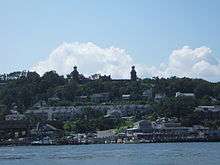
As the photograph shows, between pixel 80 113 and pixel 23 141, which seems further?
pixel 80 113

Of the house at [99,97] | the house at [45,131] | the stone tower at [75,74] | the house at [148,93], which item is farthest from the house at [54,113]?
the stone tower at [75,74]

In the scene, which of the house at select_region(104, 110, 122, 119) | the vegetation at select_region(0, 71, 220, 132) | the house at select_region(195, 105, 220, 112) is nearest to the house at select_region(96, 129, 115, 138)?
the house at select_region(104, 110, 122, 119)

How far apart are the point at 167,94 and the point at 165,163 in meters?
101

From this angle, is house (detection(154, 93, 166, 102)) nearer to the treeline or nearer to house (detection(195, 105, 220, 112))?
the treeline

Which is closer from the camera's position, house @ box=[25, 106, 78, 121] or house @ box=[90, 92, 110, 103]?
house @ box=[25, 106, 78, 121]

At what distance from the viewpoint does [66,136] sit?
351 feet

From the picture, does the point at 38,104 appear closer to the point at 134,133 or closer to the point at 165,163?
the point at 134,133

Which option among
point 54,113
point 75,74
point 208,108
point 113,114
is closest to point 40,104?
point 54,113

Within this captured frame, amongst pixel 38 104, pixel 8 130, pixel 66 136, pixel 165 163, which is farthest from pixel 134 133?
pixel 165 163

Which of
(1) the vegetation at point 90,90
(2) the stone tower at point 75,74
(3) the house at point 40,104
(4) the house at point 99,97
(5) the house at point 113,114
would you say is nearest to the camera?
(5) the house at point 113,114

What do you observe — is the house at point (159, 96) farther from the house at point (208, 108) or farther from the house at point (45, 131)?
the house at point (45, 131)

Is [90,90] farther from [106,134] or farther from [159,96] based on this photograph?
[106,134]

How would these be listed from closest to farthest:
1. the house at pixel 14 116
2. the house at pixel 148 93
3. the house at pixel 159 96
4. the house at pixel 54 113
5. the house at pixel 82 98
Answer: the house at pixel 14 116 < the house at pixel 54 113 < the house at pixel 159 96 < the house at pixel 148 93 < the house at pixel 82 98

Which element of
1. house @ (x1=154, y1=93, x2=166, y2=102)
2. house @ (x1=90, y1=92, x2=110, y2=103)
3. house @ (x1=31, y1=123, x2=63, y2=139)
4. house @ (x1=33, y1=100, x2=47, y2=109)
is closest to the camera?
house @ (x1=31, y1=123, x2=63, y2=139)
